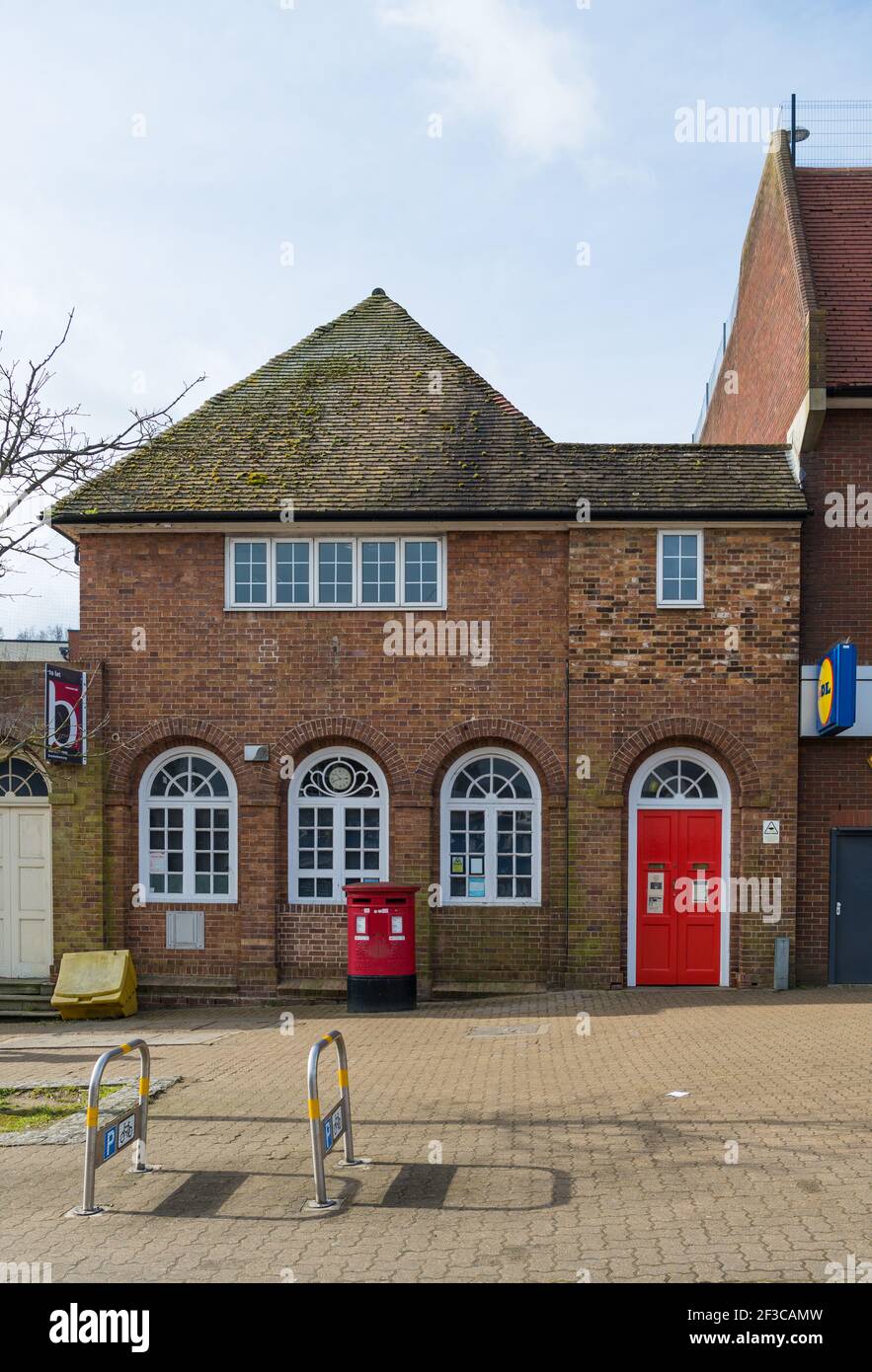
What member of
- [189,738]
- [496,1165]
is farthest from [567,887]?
[496,1165]

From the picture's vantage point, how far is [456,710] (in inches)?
598

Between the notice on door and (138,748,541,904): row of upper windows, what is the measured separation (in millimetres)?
1447

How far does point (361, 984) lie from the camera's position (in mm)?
13828

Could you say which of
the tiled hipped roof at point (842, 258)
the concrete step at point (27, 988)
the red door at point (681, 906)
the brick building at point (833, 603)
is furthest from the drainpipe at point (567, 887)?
the concrete step at point (27, 988)

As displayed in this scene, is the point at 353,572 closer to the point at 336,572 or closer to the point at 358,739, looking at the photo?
the point at 336,572

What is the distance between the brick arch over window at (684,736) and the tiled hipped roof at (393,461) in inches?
107

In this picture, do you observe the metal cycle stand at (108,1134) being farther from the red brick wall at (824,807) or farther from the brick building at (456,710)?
the red brick wall at (824,807)

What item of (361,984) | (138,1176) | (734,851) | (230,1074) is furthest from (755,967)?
(138,1176)

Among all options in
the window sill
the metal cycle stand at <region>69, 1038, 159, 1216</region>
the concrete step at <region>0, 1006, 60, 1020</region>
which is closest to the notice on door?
the window sill

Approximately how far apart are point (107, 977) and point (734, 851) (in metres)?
8.11

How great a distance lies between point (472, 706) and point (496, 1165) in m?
8.22

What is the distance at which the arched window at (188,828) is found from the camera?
15547mm

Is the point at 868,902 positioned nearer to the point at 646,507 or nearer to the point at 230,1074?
the point at 646,507

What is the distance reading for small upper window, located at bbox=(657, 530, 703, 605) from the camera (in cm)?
1505
